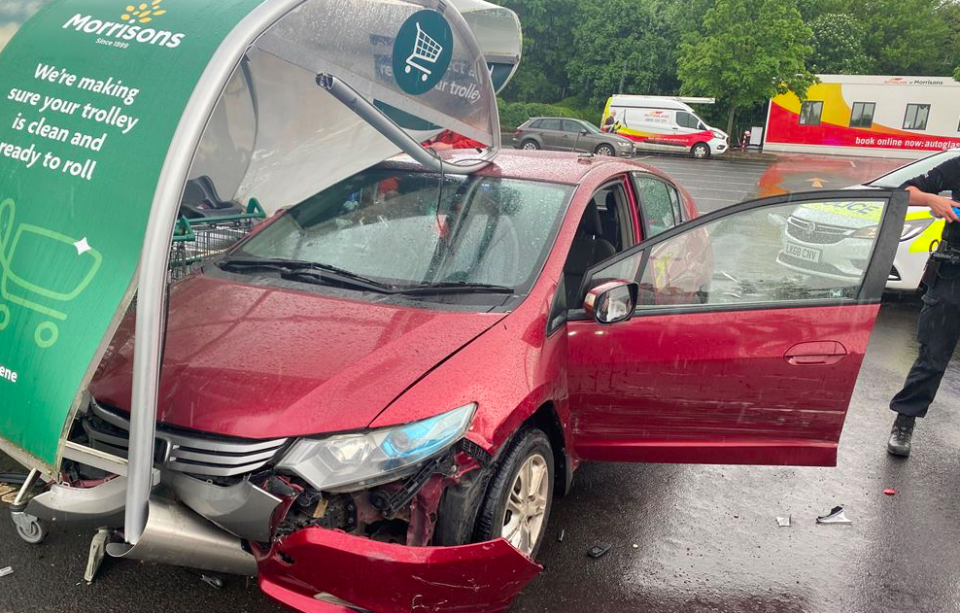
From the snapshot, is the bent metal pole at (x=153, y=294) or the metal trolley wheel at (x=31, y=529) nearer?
the bent metal pole at (x=153, y=294)

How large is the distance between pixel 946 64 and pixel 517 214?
165 feet

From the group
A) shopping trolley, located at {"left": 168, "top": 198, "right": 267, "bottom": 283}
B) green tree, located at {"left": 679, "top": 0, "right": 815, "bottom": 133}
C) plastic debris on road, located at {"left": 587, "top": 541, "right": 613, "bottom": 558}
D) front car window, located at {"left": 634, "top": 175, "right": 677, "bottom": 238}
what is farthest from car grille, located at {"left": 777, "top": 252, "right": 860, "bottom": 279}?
green tree, located at {"left": 679, "top": 0, "right": 815, "bottom": 133}

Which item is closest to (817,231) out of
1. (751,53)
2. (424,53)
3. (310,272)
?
(424,53)

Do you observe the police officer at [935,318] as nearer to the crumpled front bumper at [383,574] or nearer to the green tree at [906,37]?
the crumpled front bumper at [383,574]

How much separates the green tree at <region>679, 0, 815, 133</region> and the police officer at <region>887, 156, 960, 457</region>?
33155 mm

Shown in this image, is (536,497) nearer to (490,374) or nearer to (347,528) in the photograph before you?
(490,374)

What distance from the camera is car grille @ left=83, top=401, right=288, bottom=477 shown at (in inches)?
93.1

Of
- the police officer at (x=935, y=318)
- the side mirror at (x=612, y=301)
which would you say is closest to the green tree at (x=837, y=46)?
the police officer at (x=935, y=318)

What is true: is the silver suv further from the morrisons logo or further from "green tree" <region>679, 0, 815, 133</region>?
the morrisons logo

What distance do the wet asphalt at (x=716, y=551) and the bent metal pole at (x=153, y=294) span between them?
0.85 m

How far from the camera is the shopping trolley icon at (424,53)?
3.27 m

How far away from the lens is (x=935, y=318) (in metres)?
4.30

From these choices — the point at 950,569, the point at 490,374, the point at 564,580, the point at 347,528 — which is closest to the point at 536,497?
the point at 564,580

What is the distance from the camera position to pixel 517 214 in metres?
3.54
